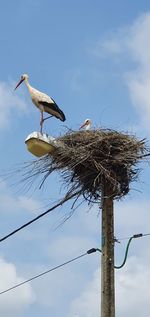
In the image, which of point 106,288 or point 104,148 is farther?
point 104,148

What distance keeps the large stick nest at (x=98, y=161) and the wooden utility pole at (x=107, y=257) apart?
14cm

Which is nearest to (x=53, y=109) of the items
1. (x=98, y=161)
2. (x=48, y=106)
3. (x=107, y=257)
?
(x=48, y=106)

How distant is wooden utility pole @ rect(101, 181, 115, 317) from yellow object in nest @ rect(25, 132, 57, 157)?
763 mm

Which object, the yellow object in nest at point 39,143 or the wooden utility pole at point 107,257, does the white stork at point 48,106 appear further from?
the wooden utility pole at point 107,257

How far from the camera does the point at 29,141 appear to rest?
301 inches

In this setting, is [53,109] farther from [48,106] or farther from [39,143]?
[39,143]

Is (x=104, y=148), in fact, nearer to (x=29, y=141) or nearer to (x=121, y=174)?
(x=121, y=174)

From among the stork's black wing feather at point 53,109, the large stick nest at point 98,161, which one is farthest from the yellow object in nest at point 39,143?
the stork's black wing feather at point 53,109

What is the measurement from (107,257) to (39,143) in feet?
4.93

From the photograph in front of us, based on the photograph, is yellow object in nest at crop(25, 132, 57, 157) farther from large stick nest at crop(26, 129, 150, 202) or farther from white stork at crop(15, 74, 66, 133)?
white stork at crop(15, 74, 66, 133)

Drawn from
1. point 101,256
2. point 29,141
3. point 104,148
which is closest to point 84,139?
point 104,148

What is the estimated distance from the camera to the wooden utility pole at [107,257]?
6.60 m

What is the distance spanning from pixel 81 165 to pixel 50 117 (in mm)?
1482

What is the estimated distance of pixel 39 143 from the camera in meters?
7.55
